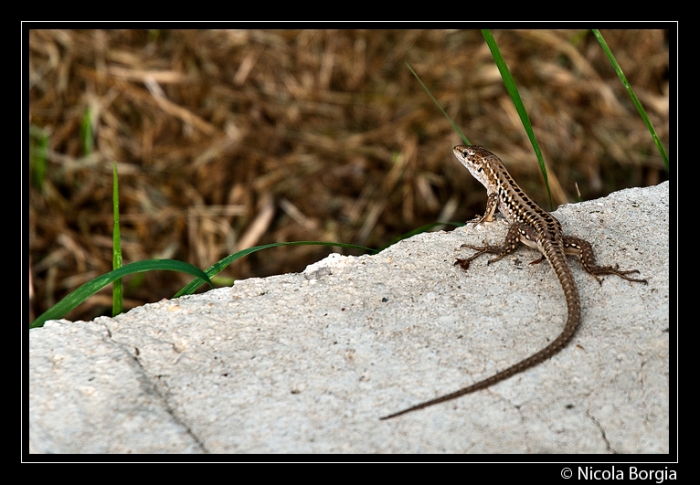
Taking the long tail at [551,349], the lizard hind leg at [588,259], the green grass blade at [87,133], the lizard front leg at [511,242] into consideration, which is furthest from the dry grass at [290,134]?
the long tail at [551,349]

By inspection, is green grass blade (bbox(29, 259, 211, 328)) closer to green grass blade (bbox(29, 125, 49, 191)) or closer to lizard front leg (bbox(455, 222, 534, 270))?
lizard front leg (bbox(455, 222, 534, 270))

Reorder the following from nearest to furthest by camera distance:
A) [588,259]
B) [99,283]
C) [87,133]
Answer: [99,283] < [588,259] < [87,133]

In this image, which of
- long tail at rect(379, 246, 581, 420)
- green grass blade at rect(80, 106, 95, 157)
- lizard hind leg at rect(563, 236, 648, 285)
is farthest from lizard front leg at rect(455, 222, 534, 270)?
green grass blade at rect(80, 106, 95, 157)

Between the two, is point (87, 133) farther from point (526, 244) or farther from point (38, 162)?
point (526, 244)

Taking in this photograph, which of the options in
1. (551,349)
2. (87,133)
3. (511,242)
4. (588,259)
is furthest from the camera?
(87,133)

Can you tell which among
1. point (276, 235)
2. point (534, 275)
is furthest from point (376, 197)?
point (534, 275)

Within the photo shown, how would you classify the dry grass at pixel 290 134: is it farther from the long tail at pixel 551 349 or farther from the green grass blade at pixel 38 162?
the long tail at pixel 551 349

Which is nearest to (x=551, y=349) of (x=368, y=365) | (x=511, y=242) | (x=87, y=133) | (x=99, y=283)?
(x=368, y=365)
